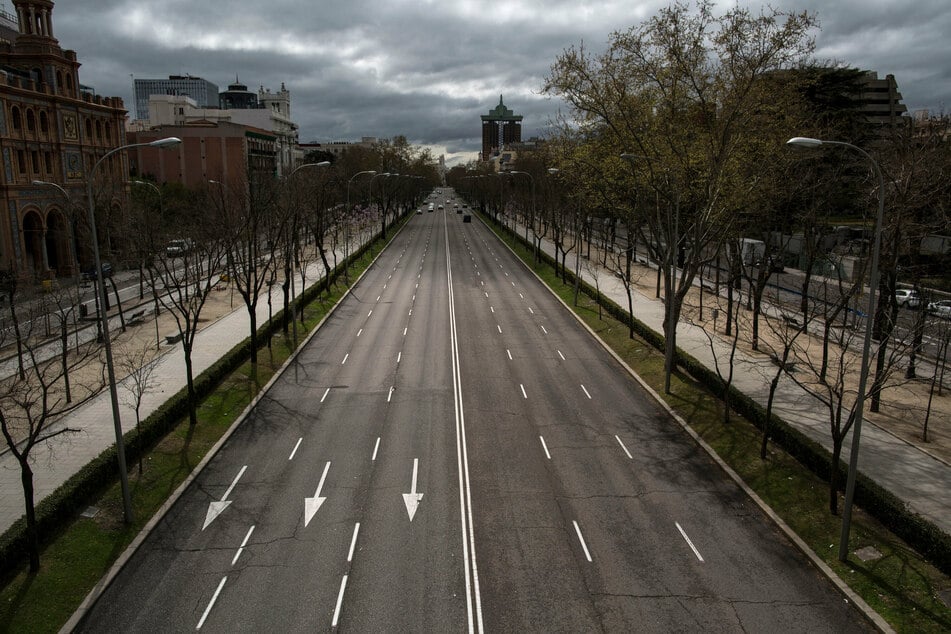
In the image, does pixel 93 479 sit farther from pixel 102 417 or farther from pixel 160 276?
pixel 160 276

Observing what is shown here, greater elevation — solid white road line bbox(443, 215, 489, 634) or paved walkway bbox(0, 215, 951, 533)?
paved walkway bbox(0, 215, 951, 533)

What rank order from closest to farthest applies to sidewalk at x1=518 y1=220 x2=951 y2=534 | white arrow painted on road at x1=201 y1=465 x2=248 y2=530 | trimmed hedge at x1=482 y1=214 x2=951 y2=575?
trimmed hedge at x1=482 y1=214 x2=951 y2=575, white arrow painted on road at x1=201 y1=465 x2=248 y2=530, sidewalk at x1=518 y1=220 x2=951 y2=534

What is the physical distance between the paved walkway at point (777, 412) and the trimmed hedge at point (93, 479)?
1.07 m

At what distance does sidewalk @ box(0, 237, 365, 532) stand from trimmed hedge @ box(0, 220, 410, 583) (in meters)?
0.98

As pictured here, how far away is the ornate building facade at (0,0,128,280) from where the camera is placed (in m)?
50.4

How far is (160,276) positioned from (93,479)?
483 inches

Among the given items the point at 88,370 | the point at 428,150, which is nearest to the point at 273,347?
the point at 88,370

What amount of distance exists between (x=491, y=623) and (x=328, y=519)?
246 inches

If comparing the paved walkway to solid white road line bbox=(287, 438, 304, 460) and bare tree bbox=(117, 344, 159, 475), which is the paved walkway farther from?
solid white road line bbox=(287, 438, 304, 460)

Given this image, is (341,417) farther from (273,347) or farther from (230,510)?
(273,347)

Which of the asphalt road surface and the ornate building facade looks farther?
the ornate building facade

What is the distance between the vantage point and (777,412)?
26.0 m

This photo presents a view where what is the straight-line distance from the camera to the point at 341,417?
26219 millimetres

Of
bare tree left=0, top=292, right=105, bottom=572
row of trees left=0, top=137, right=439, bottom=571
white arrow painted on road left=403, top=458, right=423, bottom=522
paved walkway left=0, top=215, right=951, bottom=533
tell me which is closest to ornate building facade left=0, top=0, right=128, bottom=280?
row of trees left=0, top=137, right=439, bottom=571
